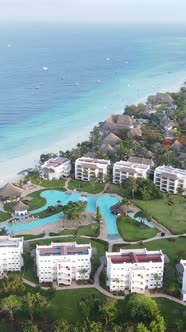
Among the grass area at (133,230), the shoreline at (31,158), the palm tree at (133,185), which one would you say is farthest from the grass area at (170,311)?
the shoreline at (31,158)

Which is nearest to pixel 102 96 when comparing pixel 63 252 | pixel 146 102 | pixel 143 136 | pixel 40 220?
pixel 146 102

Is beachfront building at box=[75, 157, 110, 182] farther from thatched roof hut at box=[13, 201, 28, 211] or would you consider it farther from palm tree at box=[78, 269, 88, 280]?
palm tree at box=[78, 269, 88, 280]

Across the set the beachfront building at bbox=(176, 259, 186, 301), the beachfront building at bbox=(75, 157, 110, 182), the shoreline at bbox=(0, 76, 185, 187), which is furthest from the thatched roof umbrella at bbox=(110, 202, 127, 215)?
the shoreline at bbox=(0, 76, 185, 187)

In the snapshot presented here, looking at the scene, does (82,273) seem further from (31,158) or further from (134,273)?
(31,158)

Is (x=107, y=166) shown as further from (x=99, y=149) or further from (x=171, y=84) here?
(x=171, y=84)

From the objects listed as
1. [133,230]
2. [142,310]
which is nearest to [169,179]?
[133,230]

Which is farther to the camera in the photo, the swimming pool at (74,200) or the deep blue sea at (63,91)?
the deep blue sea at (63,91)

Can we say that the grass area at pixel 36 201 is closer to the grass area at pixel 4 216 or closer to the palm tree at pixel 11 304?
the grass area at pixel 4 216
